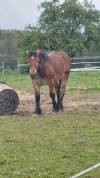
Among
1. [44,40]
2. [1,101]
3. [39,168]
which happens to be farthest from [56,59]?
[44,40]

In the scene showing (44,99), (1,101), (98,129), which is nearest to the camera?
(98,129)

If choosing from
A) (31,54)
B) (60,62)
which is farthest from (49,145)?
(60,62)

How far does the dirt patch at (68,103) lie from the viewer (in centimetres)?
1278

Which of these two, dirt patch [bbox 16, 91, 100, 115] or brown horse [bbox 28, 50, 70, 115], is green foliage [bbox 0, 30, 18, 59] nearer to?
dirt patch [bbox 16, 91, 100, 115]

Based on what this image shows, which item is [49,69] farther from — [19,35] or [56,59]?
[19,35]

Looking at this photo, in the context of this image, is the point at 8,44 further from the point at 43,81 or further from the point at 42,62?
the point at 42,62

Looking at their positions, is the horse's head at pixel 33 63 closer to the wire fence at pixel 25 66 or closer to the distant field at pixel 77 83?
the distant field at pixel 77 83

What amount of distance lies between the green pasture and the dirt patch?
146 cm

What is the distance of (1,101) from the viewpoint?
11805 mm

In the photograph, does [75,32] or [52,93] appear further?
[75,32]

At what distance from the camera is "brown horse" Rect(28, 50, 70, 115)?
11243 mm

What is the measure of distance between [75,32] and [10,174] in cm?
3891

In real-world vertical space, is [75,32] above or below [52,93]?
below

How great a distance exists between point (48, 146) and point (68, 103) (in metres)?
6.71
